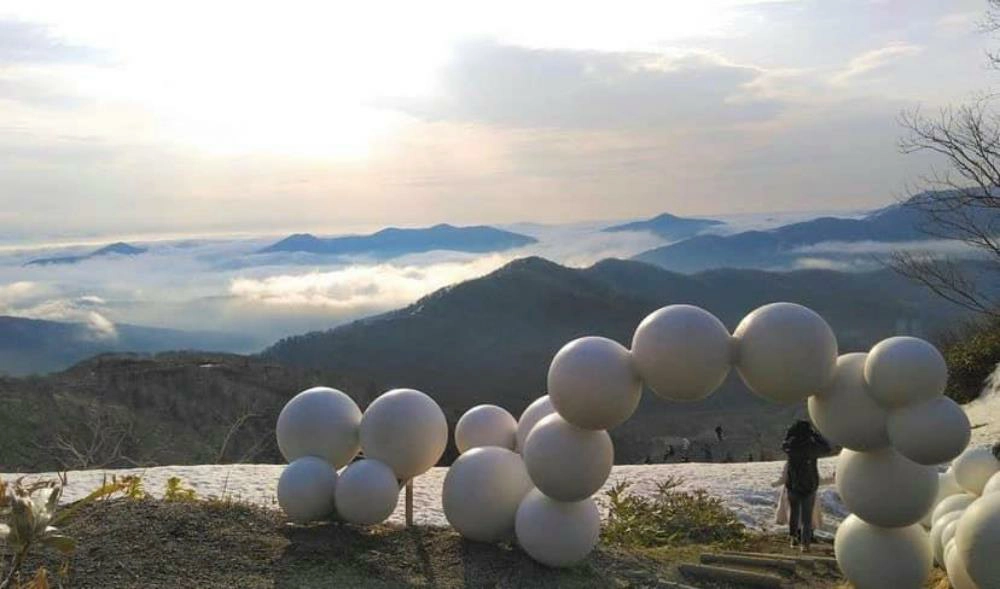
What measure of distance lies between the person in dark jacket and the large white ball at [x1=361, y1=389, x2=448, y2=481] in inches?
149

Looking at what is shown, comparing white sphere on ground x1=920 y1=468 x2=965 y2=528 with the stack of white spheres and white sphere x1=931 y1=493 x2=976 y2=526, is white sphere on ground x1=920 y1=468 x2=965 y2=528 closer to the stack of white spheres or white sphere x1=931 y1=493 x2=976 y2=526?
white sphere x1=931 y1=493 x2=976 y2=526

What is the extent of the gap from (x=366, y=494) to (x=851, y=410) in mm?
3955

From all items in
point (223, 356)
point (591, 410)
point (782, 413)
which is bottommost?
point (782, 413)

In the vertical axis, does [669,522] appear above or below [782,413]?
above

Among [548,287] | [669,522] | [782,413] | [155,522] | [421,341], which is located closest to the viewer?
[155,522]

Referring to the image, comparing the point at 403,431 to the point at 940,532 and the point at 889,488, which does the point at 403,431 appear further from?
the point at 940,532

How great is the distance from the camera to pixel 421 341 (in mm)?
48094

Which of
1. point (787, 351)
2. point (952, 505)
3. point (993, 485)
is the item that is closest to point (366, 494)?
point (787, 351)

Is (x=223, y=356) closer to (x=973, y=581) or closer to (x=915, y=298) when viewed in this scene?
(x=973, y=581)

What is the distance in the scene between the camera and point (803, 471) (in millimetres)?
10281

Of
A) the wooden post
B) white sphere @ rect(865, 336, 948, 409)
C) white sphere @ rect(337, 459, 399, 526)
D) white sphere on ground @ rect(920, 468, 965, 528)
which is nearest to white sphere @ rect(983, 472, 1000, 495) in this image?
white sphere on ground @ rect(920, 468, 965, 528)

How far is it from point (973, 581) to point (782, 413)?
35408mm

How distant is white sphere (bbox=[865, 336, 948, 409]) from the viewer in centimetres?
616

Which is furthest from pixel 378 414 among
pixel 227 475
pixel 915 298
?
pixel 915 298
